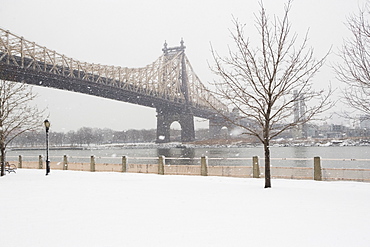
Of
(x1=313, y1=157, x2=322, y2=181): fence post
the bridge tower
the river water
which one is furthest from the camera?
the bridge tower

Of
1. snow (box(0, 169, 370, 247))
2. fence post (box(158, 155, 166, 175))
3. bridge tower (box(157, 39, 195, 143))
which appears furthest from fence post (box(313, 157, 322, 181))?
bridge tower (box(157, 39, 195, 143))

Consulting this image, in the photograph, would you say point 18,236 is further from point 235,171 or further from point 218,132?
point 218,132

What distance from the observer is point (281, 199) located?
8648mm

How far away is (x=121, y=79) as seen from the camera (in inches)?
2501

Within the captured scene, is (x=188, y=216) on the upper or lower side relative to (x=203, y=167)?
lower

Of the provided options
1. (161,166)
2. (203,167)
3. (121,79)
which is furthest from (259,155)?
(203,167)

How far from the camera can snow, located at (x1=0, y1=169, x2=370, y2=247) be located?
225 inches

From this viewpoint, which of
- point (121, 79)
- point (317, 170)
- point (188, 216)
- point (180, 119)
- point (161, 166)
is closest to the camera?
point (188, 216)

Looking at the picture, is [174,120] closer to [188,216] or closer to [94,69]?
[94,69]

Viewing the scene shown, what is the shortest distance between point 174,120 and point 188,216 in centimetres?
7278

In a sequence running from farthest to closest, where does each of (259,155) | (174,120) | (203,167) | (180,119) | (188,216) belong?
1. (174,120)
2. (180,119)
3. (259,155)
4. (203,167)
5. (188,216)

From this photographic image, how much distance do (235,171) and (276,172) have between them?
1.63 meters

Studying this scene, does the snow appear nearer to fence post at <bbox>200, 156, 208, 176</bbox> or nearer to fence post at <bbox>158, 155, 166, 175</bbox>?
fence post at <bbox>200, 156, 208, 176</bbox>

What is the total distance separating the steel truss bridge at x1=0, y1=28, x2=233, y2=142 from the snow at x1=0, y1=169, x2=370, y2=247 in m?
5.57
